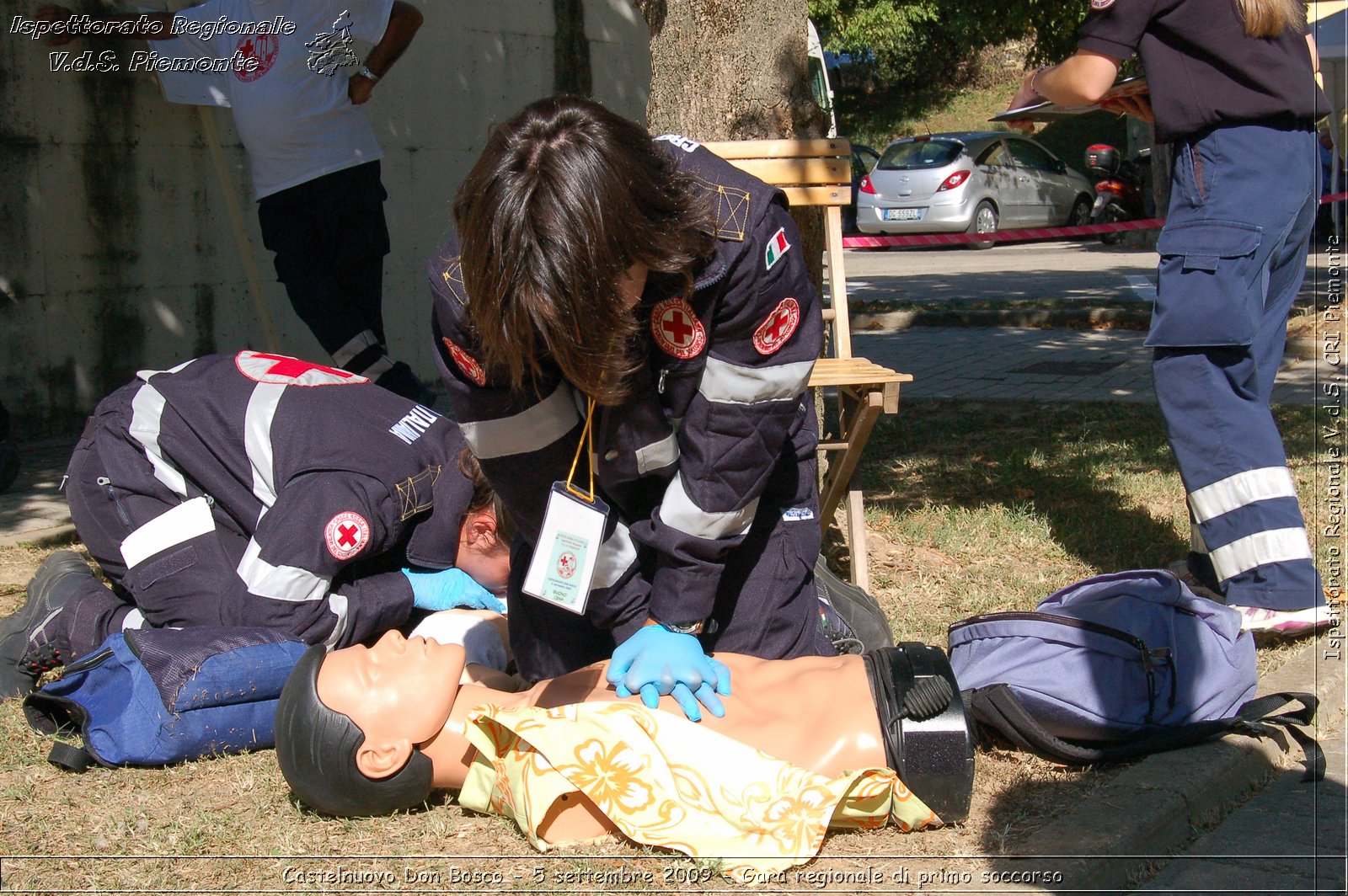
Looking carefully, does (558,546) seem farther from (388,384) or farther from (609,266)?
(388,384)

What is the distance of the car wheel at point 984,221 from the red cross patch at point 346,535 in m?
15.0

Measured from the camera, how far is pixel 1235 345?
3051 mm

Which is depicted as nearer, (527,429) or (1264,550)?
(527,429)

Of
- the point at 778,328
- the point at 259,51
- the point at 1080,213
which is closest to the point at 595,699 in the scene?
the point at 778,328

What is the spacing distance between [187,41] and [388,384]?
5.85 ft

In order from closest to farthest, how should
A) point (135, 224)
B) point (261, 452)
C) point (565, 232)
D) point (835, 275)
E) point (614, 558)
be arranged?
point (565, 232), point (614, 558), point (261, 452), point (835, 275), point (135, 224)

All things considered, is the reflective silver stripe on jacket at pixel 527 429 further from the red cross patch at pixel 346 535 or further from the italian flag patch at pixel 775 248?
the red cross patch at pixel 346 535

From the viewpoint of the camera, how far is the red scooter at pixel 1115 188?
18.0 metres

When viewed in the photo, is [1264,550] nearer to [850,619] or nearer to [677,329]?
[850,619]

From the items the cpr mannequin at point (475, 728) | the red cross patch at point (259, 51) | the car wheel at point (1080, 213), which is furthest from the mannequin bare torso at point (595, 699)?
the car wheel at point (1080, 213)

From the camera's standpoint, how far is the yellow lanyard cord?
7.79ft

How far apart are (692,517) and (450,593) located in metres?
1.19

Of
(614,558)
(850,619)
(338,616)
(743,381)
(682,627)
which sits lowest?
(850,619)

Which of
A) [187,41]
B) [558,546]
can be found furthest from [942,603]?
[187,41]
